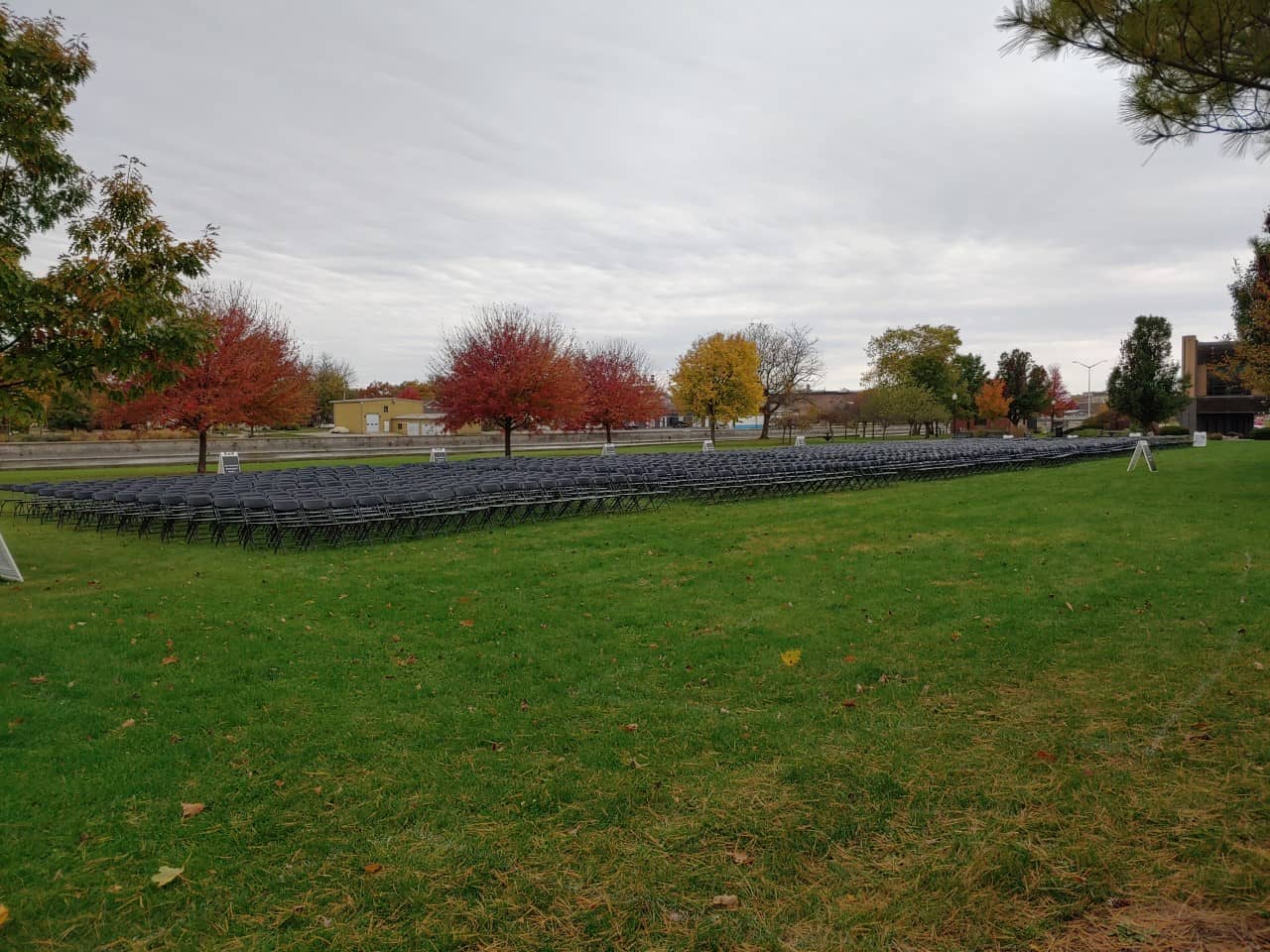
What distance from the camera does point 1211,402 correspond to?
217ft

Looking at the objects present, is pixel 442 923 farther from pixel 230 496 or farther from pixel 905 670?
pixel 230 496

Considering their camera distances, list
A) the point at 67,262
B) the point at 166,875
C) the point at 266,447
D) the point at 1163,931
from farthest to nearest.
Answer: the point at 266,447, the point at 67,262, the point at 166,875, the point at 1163,931

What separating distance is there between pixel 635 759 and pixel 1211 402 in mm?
79509

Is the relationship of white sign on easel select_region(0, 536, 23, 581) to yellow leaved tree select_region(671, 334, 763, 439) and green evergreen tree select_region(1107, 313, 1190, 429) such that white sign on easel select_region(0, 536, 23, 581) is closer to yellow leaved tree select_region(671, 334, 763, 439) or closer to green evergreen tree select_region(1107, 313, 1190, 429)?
yellow leaved tree select_region(671, 334, 763, 439)

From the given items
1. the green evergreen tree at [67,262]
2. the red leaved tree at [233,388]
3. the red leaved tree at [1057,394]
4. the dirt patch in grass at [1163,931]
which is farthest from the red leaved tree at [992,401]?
the dirt patch in grass at [1163,931]

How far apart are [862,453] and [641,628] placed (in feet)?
67.7

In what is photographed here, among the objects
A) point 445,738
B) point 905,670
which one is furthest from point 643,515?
point 445,738

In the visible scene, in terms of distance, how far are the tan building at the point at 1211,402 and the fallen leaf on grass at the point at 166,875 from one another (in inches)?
3095

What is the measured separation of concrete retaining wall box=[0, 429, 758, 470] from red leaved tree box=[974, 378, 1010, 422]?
33.9 meters

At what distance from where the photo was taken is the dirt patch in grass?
2590mm

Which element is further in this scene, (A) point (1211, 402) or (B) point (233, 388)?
(A) point (1211, 402)

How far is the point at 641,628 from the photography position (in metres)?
6.80

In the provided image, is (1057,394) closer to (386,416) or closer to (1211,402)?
(1211,402)

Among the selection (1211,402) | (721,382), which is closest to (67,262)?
(721,382)
